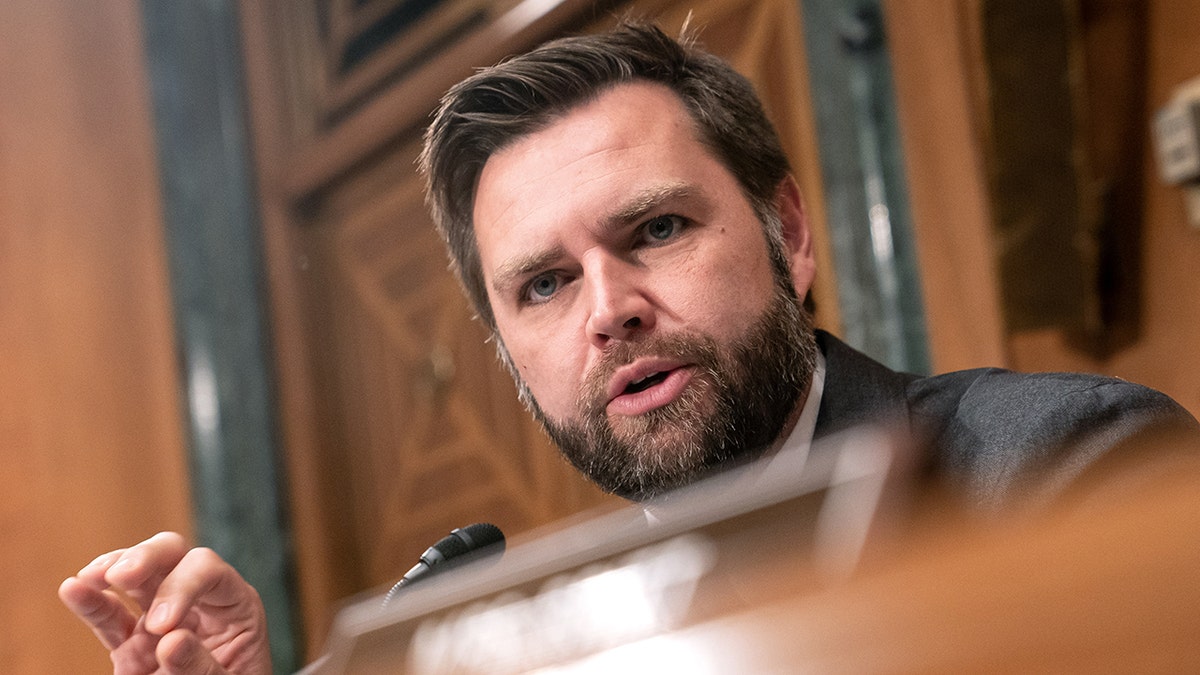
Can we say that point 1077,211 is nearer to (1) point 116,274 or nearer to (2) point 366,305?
(2) point 366,305

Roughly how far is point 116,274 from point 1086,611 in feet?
7.28

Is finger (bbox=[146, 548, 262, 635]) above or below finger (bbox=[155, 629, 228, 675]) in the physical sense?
above

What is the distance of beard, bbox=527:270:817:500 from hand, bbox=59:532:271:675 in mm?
304

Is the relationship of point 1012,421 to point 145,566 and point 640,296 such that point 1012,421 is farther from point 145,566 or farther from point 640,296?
point 145,566

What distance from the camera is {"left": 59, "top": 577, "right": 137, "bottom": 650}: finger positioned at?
33.3 inches

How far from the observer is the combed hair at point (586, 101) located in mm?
1082

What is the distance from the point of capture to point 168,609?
0.86m

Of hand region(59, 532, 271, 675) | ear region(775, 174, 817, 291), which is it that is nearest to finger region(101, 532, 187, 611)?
hand region(59, 532, 271, 675)

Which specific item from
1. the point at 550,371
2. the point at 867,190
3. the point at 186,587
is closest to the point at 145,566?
the point at 186,587

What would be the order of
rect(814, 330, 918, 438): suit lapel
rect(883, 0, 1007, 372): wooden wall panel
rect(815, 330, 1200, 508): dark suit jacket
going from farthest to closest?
rect(883, 0, 1007, 372): wooden wall panel → rect(814, 330, 918, 438): suit lapel → rect(815, 330, 1200, 508): dark suit jacket

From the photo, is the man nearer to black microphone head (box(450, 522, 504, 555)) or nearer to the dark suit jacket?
the dark suit jacket

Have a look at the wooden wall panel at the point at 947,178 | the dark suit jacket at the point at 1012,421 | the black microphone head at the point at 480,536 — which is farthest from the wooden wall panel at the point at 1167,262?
the black microphone head at the point at 480,536

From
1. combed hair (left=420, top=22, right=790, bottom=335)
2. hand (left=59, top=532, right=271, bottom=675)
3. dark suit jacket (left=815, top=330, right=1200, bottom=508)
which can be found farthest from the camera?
combed hair (left=420, top=22, right=790, bottom=335)

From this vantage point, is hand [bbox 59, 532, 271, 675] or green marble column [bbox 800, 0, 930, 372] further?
green marble column [bbox 800, 0, 930, 372]
